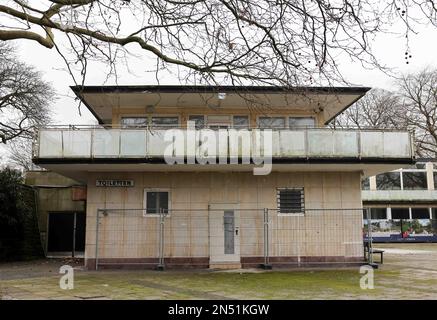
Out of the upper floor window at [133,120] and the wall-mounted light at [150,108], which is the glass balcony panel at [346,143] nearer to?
the wall-mounted light at [150,108]

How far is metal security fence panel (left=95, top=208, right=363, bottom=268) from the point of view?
20031 mm

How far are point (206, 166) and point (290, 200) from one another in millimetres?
3625

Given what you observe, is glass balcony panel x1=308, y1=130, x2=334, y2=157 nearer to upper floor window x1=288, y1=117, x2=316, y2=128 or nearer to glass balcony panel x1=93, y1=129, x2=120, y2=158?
upper floor window x1=288, y1=117, x2=316, y2=128

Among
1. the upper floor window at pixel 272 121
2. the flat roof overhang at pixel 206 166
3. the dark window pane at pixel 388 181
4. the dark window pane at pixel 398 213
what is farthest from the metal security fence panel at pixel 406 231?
the upper floor window at pixel 272 121

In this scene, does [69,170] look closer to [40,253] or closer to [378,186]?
[40,253]

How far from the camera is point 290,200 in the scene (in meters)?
20.6

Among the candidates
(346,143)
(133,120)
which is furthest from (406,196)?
(133,120)

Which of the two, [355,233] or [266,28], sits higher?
[266,28]

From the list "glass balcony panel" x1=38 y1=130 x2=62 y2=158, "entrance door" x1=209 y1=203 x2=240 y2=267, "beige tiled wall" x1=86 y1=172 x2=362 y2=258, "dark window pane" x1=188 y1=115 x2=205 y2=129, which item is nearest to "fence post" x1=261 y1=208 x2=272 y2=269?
"beige tiled wall" x1=86 y1=172 x2=362 y2=258

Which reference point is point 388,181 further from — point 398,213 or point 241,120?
point 241,120

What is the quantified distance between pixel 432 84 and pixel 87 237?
34445 mm

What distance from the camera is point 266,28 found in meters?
8.03

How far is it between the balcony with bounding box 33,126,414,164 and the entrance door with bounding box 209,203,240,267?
8.09 feet
